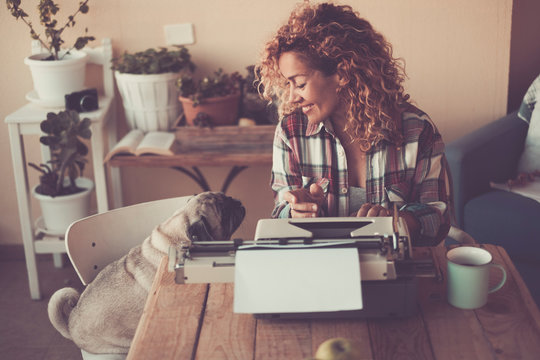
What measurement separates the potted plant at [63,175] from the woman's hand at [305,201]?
124 cm

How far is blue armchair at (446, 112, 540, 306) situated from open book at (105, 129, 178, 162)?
3.75 feet

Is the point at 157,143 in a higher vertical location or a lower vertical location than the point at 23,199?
higher

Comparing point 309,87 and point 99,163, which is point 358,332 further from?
point 99,163

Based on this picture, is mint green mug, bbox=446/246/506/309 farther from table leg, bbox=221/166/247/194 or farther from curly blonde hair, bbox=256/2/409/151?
table leg, bbox=221/166/247/194

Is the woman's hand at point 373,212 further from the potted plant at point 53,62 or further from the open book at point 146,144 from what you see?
the potted plant at point 53,62

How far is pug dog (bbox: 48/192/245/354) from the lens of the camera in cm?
179

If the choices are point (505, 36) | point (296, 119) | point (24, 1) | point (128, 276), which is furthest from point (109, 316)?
point (505, 36)

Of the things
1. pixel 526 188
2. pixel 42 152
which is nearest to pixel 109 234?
pixel 42 152

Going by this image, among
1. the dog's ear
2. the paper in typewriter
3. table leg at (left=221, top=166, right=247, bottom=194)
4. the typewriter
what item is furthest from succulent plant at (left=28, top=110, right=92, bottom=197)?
the paper in typewriter

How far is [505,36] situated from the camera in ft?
9.39

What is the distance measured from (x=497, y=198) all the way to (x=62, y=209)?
1.80 m

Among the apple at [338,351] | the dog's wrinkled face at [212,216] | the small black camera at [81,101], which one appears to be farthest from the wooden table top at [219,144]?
the apple at [338,351]

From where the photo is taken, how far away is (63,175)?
272 centimetres

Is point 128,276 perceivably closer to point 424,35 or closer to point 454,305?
point 454,305
